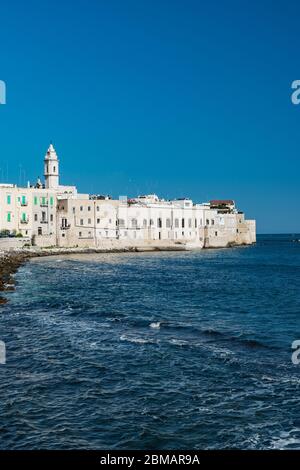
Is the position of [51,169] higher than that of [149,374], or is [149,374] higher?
[51,169]

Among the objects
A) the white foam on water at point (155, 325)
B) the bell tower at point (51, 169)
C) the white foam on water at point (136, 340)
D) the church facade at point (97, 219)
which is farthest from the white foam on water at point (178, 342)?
the bell tower at point (51, 169)

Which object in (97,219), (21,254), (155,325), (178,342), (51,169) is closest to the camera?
(178,342)

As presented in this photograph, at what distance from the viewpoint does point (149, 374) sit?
15.0 m

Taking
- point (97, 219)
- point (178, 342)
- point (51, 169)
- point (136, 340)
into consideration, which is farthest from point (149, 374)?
point (51, 169)

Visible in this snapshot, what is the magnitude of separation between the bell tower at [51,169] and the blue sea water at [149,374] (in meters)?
57.5

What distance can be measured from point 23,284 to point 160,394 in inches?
1044

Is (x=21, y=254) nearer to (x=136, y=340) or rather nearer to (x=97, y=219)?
(x=97, y=219)

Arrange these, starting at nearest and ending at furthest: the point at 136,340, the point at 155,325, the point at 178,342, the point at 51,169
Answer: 1. the point at 178,342
2. the point at 136,340
3. the point at 155,325
4. the point at 51,169

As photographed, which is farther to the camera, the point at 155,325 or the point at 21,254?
the point at 21,254

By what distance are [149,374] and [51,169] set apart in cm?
7439

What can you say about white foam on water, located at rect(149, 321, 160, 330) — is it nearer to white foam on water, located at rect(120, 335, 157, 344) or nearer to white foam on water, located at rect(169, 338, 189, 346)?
white foam on water, located at rect(120, 335, 157, 344)

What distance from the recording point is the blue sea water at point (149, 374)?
35.4ft

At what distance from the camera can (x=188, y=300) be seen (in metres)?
31.2
